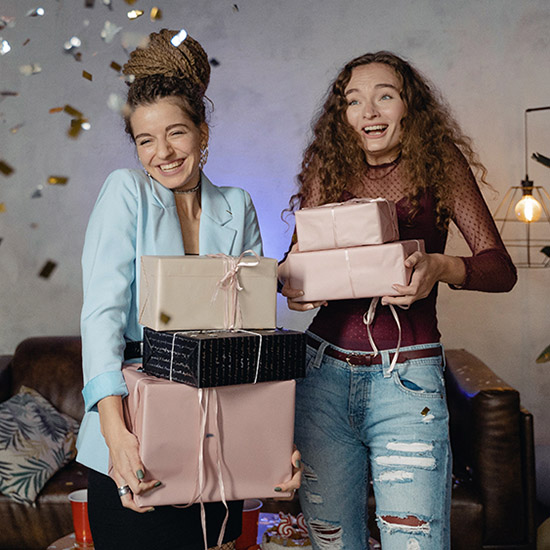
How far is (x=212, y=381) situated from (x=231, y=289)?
0.17 m

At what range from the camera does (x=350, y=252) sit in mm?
1363

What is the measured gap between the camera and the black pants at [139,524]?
1.18m

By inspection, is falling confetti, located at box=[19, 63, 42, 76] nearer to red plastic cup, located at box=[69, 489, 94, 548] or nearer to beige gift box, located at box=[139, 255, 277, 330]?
red plastic cup, located at box=[69, 489, 94, 548]

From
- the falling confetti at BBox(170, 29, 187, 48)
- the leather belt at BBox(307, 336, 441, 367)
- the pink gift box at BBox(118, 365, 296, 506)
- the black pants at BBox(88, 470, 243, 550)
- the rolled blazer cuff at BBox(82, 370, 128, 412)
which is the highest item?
the falling confetti at BBox(170, 29, 187, 48)

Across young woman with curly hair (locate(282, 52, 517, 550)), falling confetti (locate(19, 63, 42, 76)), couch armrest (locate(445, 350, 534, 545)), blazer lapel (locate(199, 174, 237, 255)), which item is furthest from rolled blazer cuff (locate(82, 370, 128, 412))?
falling confetti (locate(19, 63, 42, 76))

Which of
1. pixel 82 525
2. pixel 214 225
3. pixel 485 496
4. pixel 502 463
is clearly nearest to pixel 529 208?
pixel 502 463

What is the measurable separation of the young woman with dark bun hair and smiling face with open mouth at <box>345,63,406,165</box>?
37 cm

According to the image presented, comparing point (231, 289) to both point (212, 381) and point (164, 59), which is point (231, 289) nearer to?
point (212, 381)

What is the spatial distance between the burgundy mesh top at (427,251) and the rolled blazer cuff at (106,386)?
1.69ft

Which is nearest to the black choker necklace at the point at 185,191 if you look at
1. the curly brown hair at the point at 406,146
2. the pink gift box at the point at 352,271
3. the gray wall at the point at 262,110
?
the pink gift box at the point at 352,271

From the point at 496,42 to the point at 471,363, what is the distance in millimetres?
1621

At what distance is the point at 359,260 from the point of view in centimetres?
136

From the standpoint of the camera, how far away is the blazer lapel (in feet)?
4.46

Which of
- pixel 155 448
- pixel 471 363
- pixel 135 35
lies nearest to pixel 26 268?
pixel 135 35
